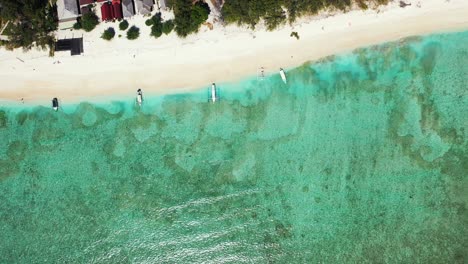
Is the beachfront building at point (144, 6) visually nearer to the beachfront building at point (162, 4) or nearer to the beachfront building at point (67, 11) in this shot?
the beachfront building at point (162, 4)

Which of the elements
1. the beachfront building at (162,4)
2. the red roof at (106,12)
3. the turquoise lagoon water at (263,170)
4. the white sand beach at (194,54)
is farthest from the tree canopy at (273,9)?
the red roof at (106,12)

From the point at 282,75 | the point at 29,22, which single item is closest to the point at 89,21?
the point at 29,22

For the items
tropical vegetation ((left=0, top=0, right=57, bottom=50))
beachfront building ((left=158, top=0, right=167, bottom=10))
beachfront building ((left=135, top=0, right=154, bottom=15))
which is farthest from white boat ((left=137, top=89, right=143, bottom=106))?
tropical vegetation ((left=0, top=0, right=57, bottom=50))

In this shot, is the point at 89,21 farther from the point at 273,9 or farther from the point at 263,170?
the point at 263,170

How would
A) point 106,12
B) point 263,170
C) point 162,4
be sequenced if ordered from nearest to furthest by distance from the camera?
point 162,4 → point 106,12 → point 263,170

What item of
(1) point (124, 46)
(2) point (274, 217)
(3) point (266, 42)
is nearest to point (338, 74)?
(3) point (266, 42)

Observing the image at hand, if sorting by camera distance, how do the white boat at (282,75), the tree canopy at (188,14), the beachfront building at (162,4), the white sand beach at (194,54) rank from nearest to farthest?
the tree canopy at (188,14)
the white sand beach at (194,54)
the beachfront building at (162,4)
the white boat at (282,75)

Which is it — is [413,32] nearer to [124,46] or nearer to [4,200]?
[124,46]
